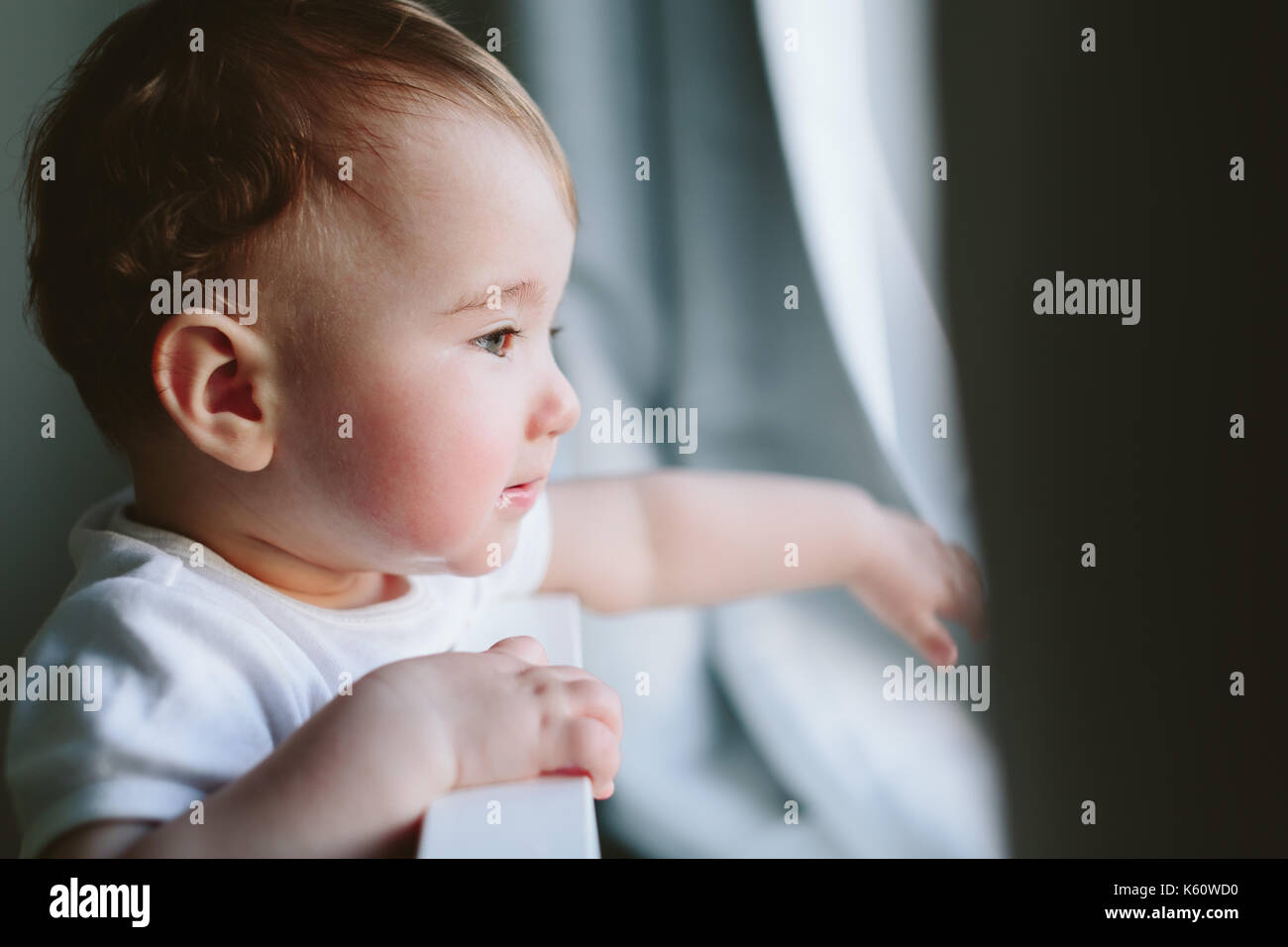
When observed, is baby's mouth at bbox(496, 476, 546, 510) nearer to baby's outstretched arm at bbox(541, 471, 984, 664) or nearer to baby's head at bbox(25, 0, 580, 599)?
baby's head at bbox(25, 0, 580, 599)

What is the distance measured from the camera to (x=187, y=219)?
0.47m

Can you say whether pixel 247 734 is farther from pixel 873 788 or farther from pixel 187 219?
pixel 873 788

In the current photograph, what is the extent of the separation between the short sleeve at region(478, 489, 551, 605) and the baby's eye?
0.17 m

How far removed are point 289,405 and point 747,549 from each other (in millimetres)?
358

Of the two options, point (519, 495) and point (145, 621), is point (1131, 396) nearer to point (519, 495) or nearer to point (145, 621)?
point (519, 495)

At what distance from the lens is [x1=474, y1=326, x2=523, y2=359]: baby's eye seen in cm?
51

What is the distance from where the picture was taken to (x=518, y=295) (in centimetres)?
51

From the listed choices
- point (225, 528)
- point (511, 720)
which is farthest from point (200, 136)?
point (511, 720)

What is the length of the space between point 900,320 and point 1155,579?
25cm
